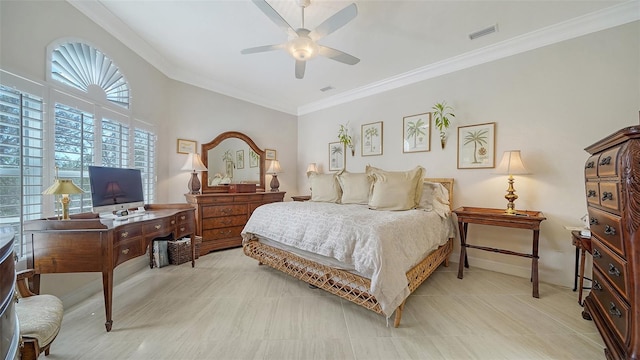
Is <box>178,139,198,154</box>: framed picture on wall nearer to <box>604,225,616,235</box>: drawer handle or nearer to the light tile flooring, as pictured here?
the light tile flooring

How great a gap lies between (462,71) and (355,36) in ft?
5.40

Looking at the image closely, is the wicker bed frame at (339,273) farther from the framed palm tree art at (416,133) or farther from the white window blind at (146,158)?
the white window blind at (146,158)

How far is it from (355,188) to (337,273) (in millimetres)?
1406

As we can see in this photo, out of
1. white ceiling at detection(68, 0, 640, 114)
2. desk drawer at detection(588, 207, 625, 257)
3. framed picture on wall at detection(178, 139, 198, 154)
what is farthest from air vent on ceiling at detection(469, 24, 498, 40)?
framed picture on wall at detection(178, 139, 198, 154)

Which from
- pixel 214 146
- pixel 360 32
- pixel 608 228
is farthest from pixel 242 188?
pixel 608 228

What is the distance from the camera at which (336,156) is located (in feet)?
14.9

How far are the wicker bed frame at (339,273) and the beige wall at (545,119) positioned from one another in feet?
2.67

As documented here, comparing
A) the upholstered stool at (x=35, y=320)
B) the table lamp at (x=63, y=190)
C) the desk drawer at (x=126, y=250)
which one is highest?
the table lamp at (x=63, y=190)

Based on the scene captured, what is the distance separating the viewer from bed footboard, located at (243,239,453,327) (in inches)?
70.9

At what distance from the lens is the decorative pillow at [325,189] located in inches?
130

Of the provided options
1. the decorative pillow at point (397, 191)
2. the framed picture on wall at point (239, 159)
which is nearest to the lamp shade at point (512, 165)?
the decorative pillow at point (397, 191)

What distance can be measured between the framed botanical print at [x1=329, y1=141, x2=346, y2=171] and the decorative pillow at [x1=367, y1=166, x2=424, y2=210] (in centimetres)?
171

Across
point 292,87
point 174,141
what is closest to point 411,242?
point 292,87

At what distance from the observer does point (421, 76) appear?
3.39 meters
